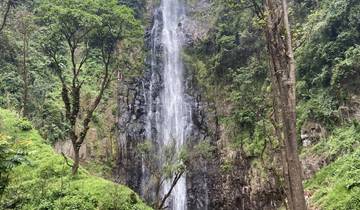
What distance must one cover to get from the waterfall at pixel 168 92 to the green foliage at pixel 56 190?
9847 mm

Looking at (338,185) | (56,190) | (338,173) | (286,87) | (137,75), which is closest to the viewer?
(286,87)

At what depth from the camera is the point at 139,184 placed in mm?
22516

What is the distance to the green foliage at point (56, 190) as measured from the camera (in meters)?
10.6

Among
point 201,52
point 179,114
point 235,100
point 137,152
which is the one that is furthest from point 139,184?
point 201,52

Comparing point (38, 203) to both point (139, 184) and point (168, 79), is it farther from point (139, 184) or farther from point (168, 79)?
point (168, 79)

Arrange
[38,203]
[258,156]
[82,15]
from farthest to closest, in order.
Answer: [258,156] → [82,15] → [38,203]

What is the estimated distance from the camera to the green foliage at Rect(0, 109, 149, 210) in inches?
419

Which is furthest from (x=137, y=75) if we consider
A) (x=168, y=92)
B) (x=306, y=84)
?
(x=306, y=84)

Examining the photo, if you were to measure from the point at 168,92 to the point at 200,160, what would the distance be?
5.80m

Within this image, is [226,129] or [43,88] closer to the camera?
[43,88]

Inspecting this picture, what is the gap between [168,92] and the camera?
26.6 meters

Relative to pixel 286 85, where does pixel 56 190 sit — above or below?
below

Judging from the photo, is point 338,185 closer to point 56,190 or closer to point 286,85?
point 286,85

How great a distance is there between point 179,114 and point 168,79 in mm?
3032
